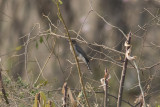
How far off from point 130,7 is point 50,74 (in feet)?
7.96

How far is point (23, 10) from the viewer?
413 inches

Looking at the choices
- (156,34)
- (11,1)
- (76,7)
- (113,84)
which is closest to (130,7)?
(76,7)

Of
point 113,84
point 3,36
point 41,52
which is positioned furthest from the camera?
point 3,36

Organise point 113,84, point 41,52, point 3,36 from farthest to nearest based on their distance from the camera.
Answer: point 3,36 < point 41,52 < point 113,84

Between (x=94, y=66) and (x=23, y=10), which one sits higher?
(x=23, y=10)

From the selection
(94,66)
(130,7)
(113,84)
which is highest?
(130,7)

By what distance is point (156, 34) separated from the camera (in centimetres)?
840

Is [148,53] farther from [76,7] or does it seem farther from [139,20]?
[76,7]

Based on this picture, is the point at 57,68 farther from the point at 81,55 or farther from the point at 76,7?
the point at 81,55

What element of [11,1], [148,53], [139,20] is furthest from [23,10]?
[148,53]

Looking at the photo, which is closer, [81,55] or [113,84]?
[81,55]

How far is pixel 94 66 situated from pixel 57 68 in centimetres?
365

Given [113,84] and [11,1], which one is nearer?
[113,84]

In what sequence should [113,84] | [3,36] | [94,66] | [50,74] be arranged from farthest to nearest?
[3,36] < [50,74] < [113,84] < [94,66]
